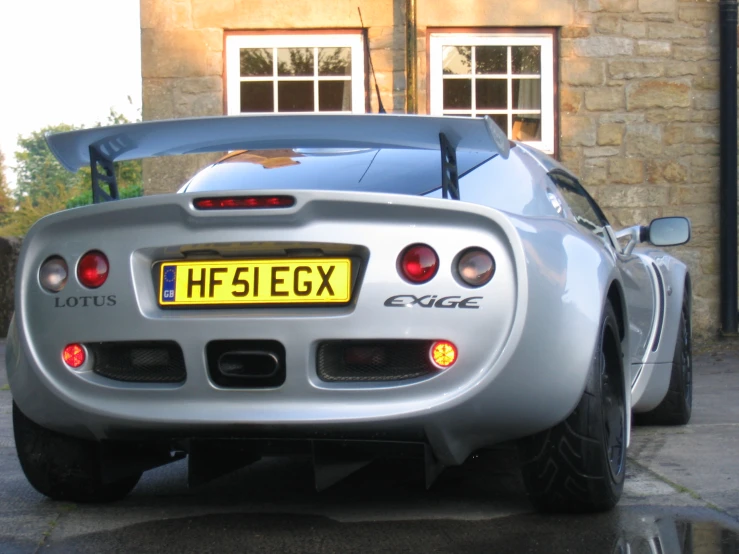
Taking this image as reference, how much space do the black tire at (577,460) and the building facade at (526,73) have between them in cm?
748

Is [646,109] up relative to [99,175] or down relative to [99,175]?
up

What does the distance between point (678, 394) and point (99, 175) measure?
113 inches

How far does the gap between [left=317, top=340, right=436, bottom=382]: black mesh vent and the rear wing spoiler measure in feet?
1.62

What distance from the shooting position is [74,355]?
3352 mm

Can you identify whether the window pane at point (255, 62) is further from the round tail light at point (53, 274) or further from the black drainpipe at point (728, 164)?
the round tail light at point (53, 274)

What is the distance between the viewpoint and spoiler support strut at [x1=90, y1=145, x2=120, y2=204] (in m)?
3.71

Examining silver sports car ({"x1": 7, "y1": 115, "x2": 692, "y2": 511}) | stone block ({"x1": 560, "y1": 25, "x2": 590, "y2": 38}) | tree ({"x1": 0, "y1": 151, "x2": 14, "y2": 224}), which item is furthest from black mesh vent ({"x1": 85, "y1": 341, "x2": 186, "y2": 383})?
tree ({"x1": 0, "y1": 151, "x2": 14, "y2": 224})

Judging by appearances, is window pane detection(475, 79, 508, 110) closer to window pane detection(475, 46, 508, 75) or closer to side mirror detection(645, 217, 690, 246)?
window pane detection(475, 46, 508, 75)

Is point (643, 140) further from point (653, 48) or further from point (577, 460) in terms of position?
point (577, 460)

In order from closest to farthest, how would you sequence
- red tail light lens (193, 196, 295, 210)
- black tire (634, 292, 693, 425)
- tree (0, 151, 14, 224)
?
red tail light lens (193, 196, 295, 210), black tire (634, 292, 693, 425), tree (0, 151, 14, 224)

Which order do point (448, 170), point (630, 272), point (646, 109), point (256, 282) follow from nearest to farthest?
point (256, 282), point (448, 170), point (630, 272), point (646, 109)

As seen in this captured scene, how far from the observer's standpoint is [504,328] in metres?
3.10

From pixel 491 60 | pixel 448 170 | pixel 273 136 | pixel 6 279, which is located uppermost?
pixel 491 60

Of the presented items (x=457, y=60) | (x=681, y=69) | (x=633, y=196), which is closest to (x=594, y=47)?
(x=681, y=69)
